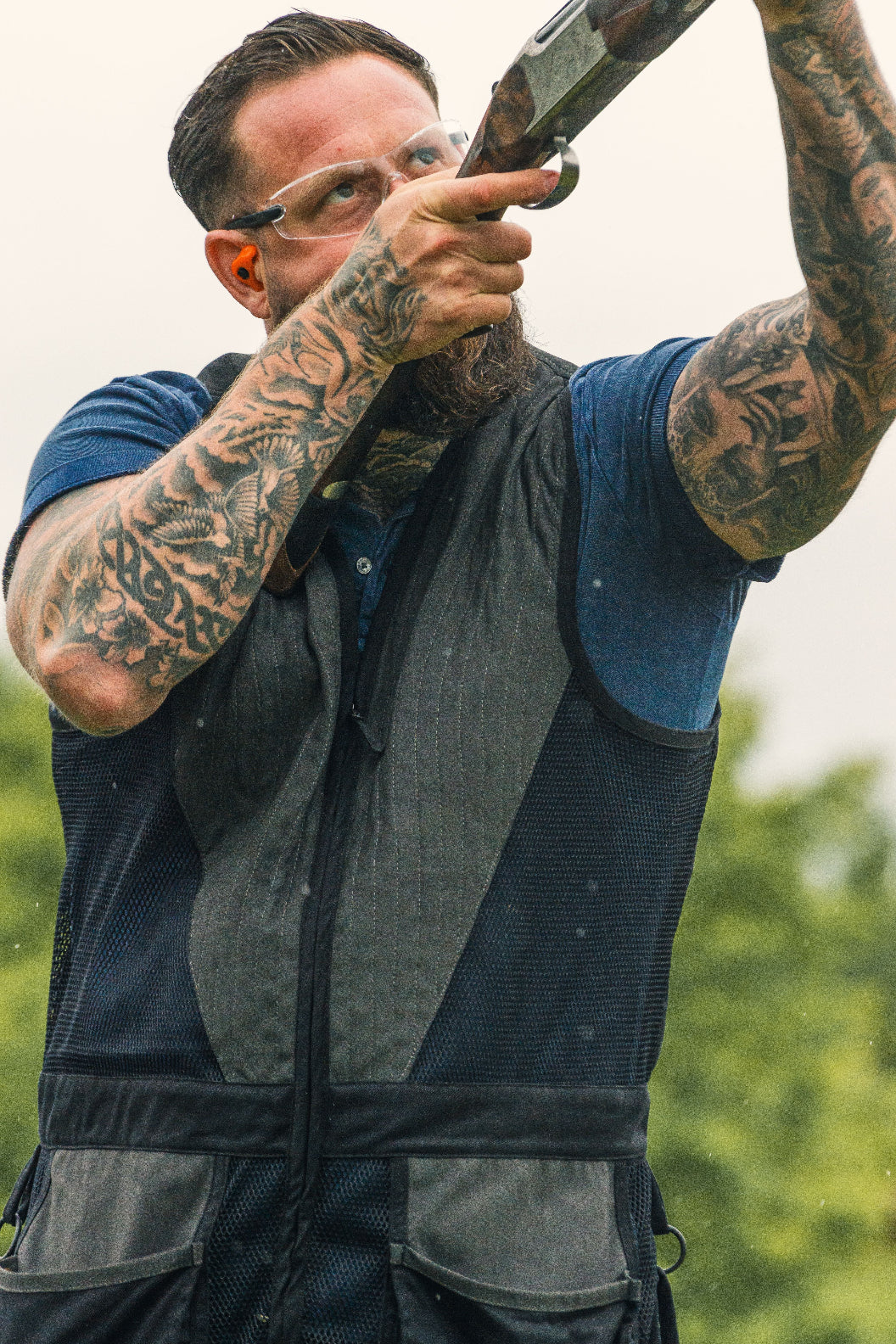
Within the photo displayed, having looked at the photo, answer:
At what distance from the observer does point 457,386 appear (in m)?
2.70

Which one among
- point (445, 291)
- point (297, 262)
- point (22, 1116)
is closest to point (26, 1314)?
point (445, 291)

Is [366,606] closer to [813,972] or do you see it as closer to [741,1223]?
[741,1223]

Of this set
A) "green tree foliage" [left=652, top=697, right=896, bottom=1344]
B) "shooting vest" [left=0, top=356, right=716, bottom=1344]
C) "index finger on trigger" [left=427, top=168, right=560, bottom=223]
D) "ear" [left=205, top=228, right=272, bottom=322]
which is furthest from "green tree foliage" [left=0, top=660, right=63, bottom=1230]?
"index finger on trigger" [left=427, top=168, right=560, bottom=223]

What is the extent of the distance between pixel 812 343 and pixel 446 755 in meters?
0.84

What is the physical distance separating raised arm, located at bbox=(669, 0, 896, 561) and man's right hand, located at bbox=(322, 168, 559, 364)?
357 millimetres

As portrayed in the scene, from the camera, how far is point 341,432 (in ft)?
8.09

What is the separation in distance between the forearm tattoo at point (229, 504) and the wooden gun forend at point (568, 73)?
0.24m

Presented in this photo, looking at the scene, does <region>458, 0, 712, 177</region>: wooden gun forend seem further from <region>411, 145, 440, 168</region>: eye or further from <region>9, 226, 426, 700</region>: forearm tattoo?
<region>411, 145, 440, 168</region>: eye

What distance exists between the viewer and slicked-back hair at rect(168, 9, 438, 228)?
10.4ft

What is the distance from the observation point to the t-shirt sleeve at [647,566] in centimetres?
247

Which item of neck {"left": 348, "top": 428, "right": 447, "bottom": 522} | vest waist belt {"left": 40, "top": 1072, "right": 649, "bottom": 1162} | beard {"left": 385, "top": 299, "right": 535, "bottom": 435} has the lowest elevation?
vest waist belt {"left": 40, "top": 1072, "right": 649, "bottom": 1162}

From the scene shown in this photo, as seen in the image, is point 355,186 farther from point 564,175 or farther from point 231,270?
point 564,175

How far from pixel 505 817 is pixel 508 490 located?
54 cm

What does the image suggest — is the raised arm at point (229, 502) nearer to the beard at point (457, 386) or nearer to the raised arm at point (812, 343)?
the beard at point (457, 386)
